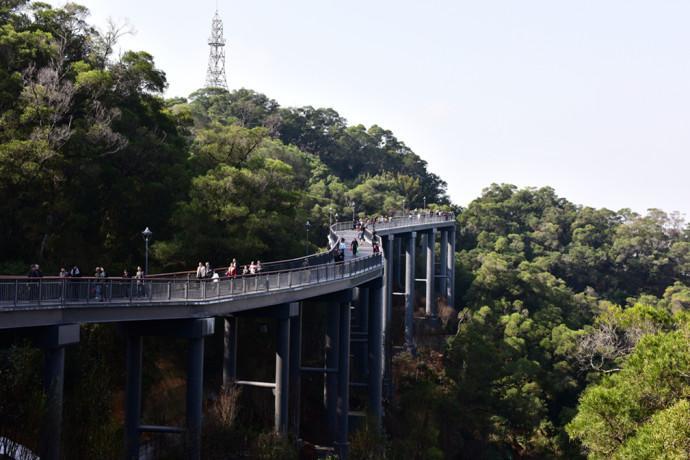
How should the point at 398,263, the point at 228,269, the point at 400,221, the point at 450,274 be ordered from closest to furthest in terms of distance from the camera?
the point at 228,269, the point at 400,221, the point at 450,274, the point at 398,263

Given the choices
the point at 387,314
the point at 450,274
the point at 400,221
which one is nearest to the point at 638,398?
the point at 387,314

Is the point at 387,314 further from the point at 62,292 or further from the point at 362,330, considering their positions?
the point at 62,292

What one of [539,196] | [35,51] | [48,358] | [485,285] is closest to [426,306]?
[485,285]

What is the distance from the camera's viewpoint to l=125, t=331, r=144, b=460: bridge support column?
100ft

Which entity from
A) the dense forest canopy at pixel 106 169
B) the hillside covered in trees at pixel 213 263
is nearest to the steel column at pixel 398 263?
the hillside covered in trees at pixel 213 263

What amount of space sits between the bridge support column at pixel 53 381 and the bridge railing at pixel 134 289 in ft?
2.87

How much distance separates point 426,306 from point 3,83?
2091 inches

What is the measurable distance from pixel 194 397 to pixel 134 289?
5.37 metres

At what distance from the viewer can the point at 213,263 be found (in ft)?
152

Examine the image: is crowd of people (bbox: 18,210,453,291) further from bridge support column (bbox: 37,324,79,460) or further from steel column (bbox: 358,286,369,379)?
steel column (bbox: 358,286,369,379)

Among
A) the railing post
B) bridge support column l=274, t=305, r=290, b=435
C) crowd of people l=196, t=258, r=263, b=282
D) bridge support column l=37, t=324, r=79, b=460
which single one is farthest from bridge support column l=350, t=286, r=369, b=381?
the railing post

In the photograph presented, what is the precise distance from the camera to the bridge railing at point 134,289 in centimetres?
2264

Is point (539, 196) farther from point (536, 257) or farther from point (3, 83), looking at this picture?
point (3, 83)

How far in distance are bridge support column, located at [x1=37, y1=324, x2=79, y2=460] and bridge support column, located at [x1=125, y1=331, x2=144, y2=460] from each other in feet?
19.5
